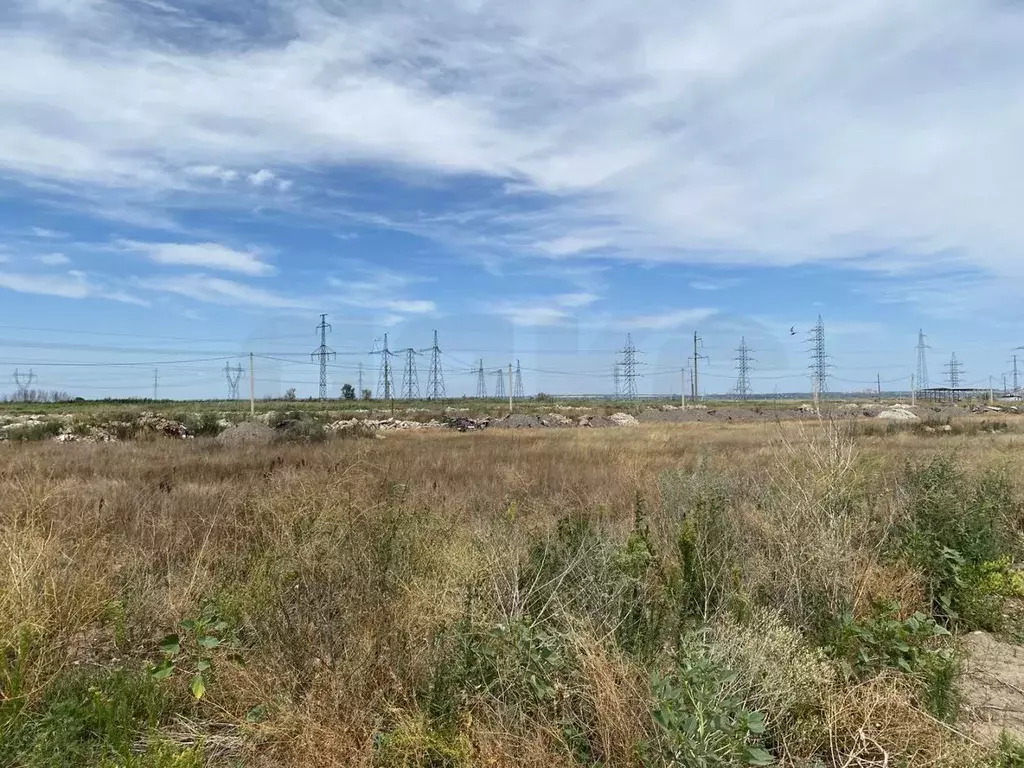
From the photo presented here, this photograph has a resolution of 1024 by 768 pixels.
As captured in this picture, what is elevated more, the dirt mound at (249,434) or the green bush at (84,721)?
the dirt mound at (249,434)

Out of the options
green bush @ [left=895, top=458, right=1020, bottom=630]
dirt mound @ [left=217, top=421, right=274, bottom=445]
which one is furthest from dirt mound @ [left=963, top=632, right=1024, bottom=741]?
dirt mound @ [left=217, top=421, right=274, bottom=445]

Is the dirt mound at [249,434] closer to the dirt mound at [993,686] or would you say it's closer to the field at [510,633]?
the field at [510,633]

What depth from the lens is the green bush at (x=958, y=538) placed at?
5.61 meters

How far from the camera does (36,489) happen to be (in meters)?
7.09

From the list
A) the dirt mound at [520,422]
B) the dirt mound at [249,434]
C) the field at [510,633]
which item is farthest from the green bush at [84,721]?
the dirt mound at [520,422]

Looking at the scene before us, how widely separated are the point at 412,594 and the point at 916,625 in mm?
3236

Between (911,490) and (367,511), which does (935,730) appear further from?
(911,490)

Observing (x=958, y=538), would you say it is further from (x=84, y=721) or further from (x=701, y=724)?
(x=84, y=721)

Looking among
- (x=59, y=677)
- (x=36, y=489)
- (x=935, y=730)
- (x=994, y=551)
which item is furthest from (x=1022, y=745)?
(x=36, y=489)

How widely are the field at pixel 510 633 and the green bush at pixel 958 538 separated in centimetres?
3

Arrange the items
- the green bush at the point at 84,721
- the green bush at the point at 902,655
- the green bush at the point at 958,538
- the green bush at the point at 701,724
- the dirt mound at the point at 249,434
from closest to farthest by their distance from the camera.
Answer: the green bush at the point at 701,724
the green bush at the point at 84,721
the green bush at the point at 902,655
the green bush at the point at 958,538
the dirt mound at the point at 249,434

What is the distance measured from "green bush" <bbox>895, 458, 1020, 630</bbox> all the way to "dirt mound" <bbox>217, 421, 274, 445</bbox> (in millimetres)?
18249

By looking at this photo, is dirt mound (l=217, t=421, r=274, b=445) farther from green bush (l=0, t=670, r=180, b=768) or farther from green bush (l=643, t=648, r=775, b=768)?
green bush (l=643, t=648, r=775, b=768)

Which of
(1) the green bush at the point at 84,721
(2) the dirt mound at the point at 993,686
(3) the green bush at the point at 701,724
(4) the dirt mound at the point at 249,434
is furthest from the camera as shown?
(4) the dirt mound at the point at 249,434
